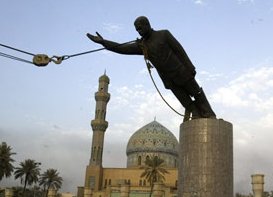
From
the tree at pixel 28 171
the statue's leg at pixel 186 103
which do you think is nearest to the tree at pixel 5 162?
the tree at pixel 28 171

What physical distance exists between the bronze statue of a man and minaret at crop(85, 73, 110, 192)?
2053 inches

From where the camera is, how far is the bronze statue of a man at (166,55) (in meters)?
7.25

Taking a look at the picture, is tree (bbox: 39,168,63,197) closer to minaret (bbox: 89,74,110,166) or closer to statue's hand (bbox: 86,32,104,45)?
minaret (bbox: 89,74,110,166)

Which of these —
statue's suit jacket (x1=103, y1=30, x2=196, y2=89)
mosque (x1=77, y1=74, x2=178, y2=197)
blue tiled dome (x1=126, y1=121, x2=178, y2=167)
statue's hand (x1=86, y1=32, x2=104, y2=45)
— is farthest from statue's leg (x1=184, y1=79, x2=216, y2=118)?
blue tiled dome (x1=126, y1=121, x2=178, y2=167)

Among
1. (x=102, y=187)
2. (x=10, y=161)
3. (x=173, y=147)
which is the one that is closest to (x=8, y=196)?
(x=10, y=161)

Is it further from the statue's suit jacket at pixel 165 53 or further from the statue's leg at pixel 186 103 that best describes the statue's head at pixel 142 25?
the statue's leg at pixel 186 103

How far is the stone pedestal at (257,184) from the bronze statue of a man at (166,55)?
2740 centimetres

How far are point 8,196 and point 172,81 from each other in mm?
37494

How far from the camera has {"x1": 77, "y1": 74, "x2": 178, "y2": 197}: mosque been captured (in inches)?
2180

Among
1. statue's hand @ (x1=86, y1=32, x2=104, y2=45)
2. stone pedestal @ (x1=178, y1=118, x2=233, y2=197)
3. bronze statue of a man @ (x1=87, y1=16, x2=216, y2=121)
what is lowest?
stone pedestal @ (x1=178, y1=118, x2=233, y2=197)

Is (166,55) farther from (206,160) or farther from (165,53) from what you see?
(206,160)

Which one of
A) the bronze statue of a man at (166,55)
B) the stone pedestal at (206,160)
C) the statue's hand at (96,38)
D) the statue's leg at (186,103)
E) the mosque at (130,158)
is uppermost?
the mosque at (130,158)

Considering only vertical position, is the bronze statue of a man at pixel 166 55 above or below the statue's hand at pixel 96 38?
below

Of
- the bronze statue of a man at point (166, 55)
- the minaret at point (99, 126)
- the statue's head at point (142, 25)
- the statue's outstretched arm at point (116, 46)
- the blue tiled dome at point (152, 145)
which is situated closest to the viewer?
the statue's head at point (142, 25)
